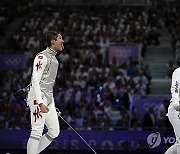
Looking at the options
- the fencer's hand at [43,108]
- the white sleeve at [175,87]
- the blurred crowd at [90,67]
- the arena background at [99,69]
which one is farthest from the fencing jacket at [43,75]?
the blurred crowd at [90,67]

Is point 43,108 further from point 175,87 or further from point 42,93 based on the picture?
point 175,87

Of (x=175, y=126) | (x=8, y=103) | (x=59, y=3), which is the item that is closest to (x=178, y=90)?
(x=175, y=126)

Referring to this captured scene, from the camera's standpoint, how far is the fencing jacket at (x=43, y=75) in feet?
23.1

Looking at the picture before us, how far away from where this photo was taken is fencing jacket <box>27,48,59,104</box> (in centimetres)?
704

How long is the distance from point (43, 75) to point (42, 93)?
24 cm

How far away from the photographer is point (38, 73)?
7.10 m

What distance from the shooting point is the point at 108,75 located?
16.5 metres

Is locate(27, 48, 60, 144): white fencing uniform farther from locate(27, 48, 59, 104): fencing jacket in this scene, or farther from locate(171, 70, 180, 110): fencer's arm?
locate(171, 70, 180, 110): fencer's arm

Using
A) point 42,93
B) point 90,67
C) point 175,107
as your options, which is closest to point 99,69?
point 90,67

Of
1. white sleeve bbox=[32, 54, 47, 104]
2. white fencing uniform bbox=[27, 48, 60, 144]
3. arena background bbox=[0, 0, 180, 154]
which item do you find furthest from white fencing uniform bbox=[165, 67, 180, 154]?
arena background bbox=[0, 0, 180, 154]

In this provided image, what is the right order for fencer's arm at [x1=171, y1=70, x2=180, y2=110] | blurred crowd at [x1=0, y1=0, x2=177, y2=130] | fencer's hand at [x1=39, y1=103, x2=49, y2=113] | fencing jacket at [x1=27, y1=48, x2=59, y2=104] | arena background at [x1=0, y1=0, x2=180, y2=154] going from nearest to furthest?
1. fencer's hand at [x1=39, y1=103, x2=49, y2=113]
2. fencer's arm at [x1=171, y1=70, x2=180, y2=110]
3. fencing jacket at [x1=27, y1=48, x2=59, y2=104]
4. arena background at [x1=0, y1=0, x2=180, y2=154]
5. blurred crowd at [x1=0, y1=0, x2=177, y2=130]

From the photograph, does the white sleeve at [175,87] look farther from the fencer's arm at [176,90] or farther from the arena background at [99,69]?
the arena background at [99,69]

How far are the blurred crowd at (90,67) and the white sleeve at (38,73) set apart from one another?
4.91m

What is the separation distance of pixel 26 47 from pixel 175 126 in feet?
41.4
